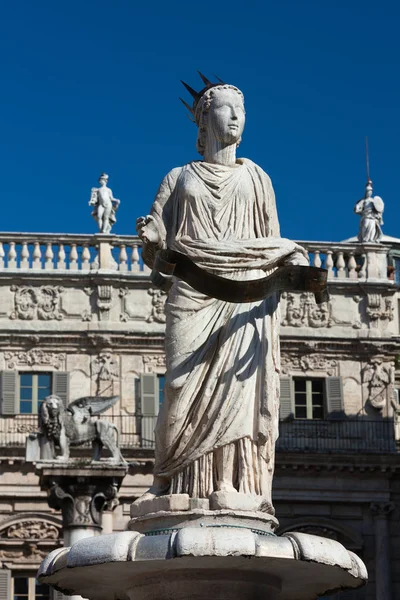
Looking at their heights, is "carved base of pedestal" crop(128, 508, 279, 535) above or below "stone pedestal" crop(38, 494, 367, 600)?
above

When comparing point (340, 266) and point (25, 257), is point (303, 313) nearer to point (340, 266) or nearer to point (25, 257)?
point (340, 266)

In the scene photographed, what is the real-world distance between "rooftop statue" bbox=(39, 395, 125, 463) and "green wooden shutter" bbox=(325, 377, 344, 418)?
32.8ft

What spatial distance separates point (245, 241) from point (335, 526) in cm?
3204

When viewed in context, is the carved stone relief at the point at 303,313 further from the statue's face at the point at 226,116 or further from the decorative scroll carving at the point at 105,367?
the statue's face at the point at 226,116

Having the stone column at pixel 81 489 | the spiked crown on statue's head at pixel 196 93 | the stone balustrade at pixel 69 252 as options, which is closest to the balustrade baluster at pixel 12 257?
the stone balustrade at pixel 69 252

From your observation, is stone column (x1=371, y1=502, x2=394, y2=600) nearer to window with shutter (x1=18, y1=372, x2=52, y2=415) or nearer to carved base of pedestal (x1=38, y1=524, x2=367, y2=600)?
window with shutter (x1=18, y1=372, x2=52, y2=415)

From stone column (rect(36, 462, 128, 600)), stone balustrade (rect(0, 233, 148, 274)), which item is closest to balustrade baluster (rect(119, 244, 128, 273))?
stone balustrade (rect(0, 233, 148, 274))

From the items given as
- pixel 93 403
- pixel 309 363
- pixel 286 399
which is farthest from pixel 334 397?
pixel 93 403

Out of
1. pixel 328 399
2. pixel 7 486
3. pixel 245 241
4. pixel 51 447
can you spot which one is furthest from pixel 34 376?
pixel 245 241

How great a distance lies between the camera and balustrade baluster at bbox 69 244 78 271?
44.5 m

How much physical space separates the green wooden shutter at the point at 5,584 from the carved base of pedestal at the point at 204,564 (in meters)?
30.6

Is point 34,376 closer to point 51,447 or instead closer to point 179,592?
point 51,447

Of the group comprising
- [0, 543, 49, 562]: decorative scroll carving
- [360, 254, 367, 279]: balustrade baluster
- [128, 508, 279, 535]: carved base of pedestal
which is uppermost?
[360, 254, 367, 279]: balustrade baluster

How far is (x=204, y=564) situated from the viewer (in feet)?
33.0
